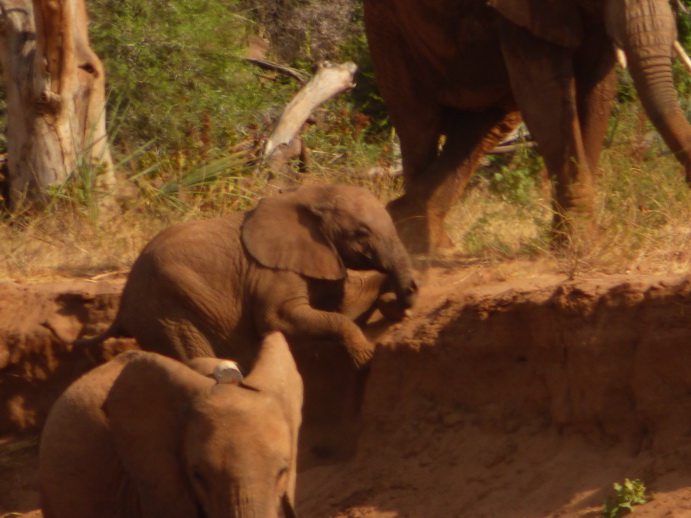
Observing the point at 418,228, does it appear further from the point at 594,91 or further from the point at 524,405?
the point at 524,405

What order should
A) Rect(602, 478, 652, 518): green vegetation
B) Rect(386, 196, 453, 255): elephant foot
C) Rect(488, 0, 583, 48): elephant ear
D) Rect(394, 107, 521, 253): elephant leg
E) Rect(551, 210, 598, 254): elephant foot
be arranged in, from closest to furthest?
1. Rect(602, 478, 652, 518): green vegetation
2. Rect(551, 210, 598, 254): elephant foot
3. Rect(488, 0, 583, 48): elephant ear
4. Rect(386, 196, 453, 255): elephant foot
5. Rect(394, 107, 521, 253): elephant leg

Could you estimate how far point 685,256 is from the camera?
536 cm

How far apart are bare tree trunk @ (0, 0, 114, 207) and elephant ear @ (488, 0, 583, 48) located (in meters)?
3.66

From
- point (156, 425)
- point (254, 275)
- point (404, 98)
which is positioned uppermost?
point (404, 98)

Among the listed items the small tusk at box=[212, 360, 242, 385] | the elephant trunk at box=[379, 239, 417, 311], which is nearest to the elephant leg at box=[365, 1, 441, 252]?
the elephant trunk at box=[379, 239, 417, 311]

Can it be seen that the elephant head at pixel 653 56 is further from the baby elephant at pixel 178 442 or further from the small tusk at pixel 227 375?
the small tusk at pixel 227 375

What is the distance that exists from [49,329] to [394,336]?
1.86 meters

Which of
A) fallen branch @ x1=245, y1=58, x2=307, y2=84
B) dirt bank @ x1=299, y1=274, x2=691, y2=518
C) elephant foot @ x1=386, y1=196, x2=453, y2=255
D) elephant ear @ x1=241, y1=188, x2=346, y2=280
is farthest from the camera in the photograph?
fallen branch @ x1=245, y1=58, x2=307, y2=84

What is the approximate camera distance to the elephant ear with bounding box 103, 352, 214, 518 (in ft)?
13.2

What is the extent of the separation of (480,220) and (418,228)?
0.44 m

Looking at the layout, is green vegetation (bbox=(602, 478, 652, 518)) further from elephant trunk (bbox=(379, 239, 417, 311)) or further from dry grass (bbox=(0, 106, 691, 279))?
elephant trunk (bbox=(379, 239, 417, 311))

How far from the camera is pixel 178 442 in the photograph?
13.3 feet

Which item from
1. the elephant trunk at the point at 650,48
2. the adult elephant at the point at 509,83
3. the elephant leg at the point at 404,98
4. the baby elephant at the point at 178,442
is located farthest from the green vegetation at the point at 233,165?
the baby elephant at the point at 178,442

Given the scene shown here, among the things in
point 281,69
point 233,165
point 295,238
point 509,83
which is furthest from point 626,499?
point 281,69
